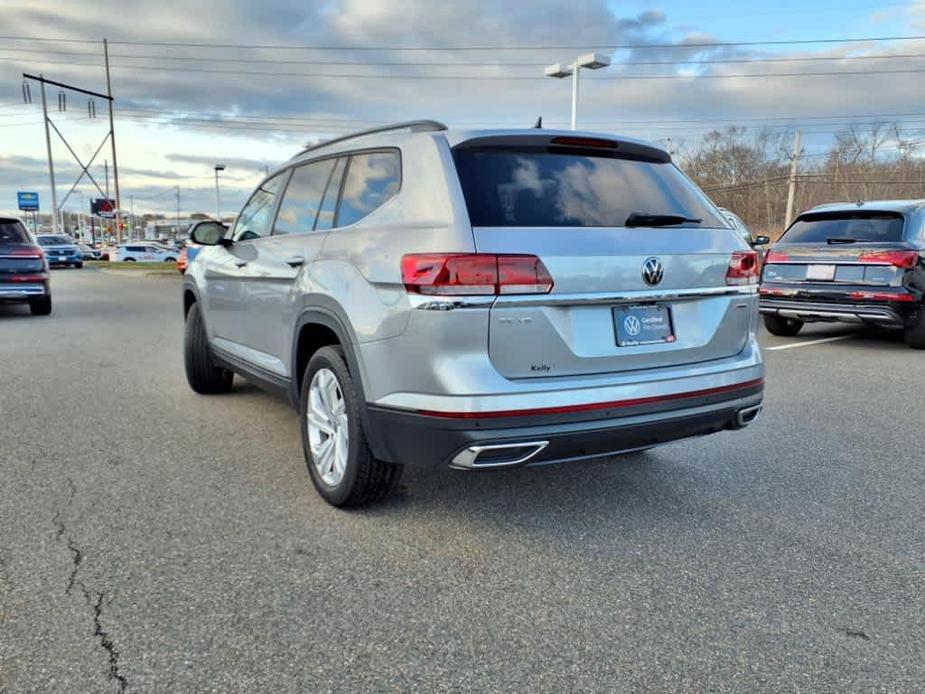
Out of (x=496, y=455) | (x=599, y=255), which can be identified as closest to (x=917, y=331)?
(x=599, y=255)

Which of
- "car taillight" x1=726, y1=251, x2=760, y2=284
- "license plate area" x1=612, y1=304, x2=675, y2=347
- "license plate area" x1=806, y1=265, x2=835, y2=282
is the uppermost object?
"car taillight" x1=726, y1=251, x2=760, y2=284

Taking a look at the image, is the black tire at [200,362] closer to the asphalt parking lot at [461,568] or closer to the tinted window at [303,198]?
the asphalt parking lot at [461,568]

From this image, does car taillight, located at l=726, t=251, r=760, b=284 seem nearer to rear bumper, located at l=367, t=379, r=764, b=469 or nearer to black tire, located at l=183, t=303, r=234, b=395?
rear bumper, located at l=367, t=379, r=764, b=469

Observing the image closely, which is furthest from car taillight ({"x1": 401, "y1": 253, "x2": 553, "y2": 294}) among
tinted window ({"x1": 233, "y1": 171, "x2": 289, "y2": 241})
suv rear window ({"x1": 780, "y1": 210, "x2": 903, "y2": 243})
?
suv rear window ({"x1": 780, "y1": 210, "x2": 903, "y2": 243})

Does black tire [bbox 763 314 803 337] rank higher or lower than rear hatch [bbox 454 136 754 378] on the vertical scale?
lower

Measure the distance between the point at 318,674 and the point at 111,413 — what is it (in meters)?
3.86

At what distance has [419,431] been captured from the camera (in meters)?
2.93

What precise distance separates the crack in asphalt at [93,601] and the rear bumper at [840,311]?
22.5ft

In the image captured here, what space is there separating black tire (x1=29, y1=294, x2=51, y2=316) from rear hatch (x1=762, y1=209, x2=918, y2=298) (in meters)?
11.0

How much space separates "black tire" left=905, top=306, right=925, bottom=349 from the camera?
27.3ft

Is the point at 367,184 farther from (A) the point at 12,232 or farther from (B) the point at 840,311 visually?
(A) the point at 12,232

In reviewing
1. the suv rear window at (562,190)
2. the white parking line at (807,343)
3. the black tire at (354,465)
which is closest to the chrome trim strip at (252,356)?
the black tire at (354,465)

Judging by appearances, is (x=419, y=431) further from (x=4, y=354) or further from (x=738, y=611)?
(x=4, y=354)

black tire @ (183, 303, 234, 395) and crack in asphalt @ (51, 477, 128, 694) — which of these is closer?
crack in asphalt @ (51, 477, 128, 694)
